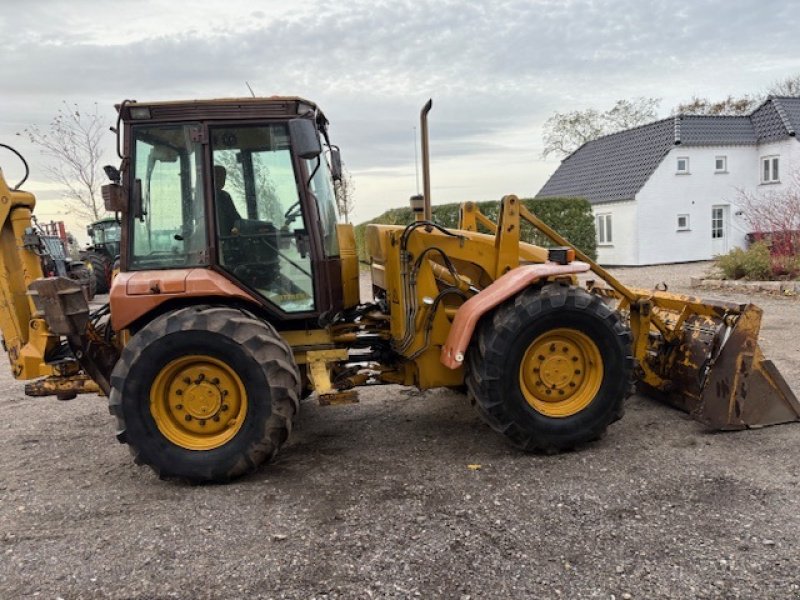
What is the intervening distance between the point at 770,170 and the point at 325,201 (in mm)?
22825

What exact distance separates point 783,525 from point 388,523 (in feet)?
6.91

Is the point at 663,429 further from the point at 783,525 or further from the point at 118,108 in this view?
the point at 118,108

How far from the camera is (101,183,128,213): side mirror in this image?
14.1 feet

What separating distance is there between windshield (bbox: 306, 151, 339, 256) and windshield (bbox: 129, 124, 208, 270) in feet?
2.69

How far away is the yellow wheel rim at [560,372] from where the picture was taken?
462 cm

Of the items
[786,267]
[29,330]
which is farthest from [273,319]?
[786,267]

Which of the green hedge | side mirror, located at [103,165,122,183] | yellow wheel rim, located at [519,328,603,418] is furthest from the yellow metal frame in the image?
the green hedge

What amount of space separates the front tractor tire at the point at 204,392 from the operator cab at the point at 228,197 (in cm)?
42

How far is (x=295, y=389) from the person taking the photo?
432 centimetres

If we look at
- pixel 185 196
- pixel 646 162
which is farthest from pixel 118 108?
pixel 646 162

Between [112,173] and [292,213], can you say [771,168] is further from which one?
[112,173]

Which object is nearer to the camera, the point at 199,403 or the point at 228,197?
the point at 199,403

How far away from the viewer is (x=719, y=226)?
23.1m

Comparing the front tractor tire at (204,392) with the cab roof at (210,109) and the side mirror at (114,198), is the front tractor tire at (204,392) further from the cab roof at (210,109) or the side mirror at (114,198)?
the cab roof at (210,109)
